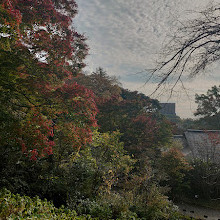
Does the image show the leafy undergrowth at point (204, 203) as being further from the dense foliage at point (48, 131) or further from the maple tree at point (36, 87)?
the maple tree at point (36, 87)

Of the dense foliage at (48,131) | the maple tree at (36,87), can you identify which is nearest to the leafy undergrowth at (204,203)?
the dense foliage at (48,131)

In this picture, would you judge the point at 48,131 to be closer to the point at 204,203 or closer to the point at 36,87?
the point at 36,87

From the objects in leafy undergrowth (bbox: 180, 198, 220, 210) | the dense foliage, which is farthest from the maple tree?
leafy undergrowth (bbox: 180, 198, 220, 210)

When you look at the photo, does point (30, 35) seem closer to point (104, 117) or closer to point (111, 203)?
point (111, 203)

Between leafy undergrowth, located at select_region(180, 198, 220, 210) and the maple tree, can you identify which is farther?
leafy undergrowth, located at select_region(180, 198, 220, 210)

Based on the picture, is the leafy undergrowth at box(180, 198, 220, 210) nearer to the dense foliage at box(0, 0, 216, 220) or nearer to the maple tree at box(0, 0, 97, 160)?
the dense foliage at box(0, 0, 216, 220)

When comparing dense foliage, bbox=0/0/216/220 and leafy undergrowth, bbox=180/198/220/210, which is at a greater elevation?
dense foliage, bbox=0/0/216/220

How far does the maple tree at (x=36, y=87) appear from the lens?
4340 mm

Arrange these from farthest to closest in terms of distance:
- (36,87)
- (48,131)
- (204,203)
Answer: (204,203)
(36,87)
(48,131)

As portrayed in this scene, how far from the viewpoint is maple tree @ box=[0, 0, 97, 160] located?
434 cm

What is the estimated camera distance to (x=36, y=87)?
500 cm

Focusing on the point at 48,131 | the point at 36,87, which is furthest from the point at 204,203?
the point at 36,87

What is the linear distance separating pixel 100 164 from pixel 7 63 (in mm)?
4736

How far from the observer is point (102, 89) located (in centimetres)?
2048
